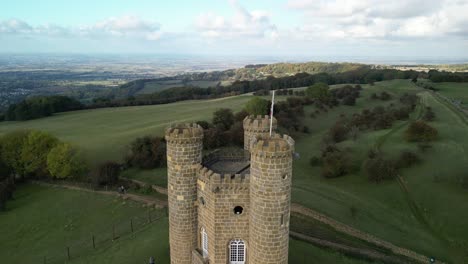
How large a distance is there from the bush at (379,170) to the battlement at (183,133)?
30777 mm

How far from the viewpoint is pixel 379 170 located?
4225 centimetres

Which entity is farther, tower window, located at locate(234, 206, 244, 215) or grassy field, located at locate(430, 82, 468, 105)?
grassy field, located at locate(430, 82, 468, 105)

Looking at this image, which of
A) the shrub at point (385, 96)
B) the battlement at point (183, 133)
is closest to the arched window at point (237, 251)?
the battlement at point (183, 133)

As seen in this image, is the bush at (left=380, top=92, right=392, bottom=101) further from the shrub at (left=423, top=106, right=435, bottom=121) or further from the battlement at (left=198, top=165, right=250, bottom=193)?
the battlement at (left=198, top=165, right=250, bottom=193)

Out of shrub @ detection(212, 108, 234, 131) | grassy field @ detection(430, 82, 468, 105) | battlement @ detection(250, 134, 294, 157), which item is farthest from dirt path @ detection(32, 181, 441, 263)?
grassy field @ detection(430, 82, 468, 105)

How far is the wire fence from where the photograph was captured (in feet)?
101

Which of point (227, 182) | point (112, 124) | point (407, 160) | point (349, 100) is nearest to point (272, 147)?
point (227, 182)

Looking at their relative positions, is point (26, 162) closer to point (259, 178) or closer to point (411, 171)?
point (259, 178)

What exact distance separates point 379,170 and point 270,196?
31.1m

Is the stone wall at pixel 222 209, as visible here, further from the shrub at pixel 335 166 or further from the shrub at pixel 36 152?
the shrub at pixel 36 152

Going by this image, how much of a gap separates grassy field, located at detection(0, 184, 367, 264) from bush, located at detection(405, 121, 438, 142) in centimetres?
3120

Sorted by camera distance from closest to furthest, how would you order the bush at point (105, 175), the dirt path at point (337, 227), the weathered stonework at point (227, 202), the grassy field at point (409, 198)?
the weathered stonework at point (227, 202) → the dirt path at point (337, 227) → the grassy field at point (409, 198) → the bush at point (105, 175)

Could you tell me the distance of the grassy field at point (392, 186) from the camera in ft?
105

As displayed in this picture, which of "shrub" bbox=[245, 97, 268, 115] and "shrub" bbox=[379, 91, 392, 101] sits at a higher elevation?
"shrub" bbox=[379, 91, 392, 101]
